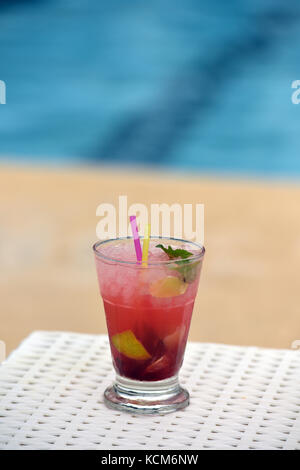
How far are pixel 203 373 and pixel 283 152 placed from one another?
5568 millimetres

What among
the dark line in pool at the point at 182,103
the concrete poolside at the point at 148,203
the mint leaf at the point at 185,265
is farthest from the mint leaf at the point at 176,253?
the dark line in pool at the point at 182,103

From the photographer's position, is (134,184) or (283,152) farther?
(283,152)

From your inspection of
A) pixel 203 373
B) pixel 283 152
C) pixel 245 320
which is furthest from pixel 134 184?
pixel 203 373

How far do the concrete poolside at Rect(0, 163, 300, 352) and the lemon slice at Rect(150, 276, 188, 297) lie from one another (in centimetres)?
146

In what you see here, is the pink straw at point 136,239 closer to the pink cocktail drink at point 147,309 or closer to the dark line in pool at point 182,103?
the pink cocktail drink at point 147,309

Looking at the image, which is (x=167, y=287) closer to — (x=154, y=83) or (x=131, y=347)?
(x=131, y=347)

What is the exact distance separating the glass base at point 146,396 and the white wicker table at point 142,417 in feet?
0.04

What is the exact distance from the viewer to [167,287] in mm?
921

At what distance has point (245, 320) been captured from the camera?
2539 millimetres

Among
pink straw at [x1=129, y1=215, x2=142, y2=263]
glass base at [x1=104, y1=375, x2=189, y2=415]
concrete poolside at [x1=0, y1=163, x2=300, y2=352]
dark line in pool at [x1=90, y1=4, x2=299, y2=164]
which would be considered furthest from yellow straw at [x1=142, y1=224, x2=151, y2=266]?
dark line in pool at [x1=90, y1=4, x2=299, y2=164]

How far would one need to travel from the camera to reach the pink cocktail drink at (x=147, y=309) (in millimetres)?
915

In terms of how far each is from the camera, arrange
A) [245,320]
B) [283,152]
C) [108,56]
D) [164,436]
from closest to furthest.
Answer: [164,436] → [245,320] → [283,152] → [108,56]

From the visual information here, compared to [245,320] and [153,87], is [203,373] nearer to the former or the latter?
[245,320]

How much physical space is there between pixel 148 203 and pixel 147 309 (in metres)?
2.75
